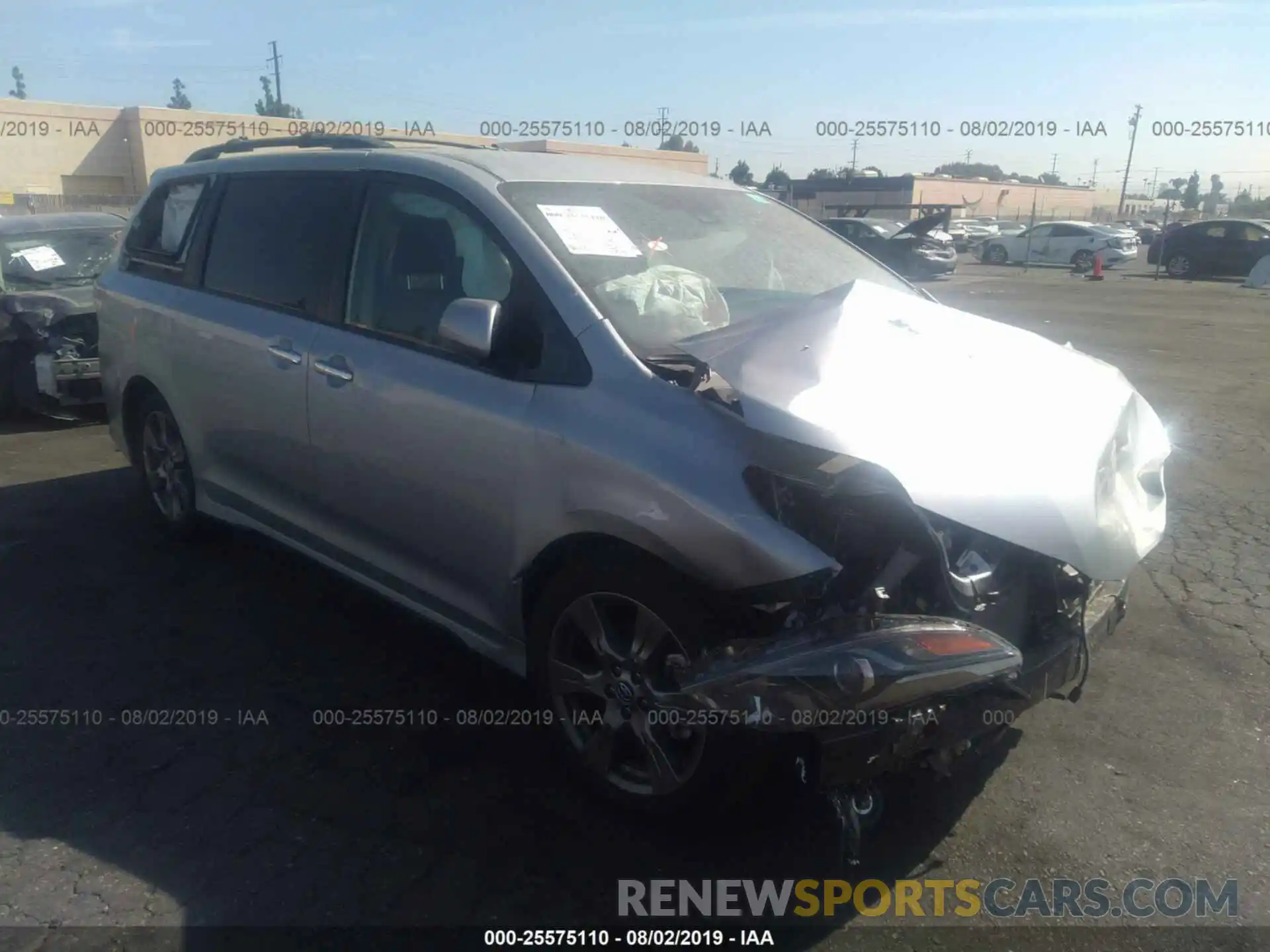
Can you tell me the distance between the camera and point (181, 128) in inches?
1503

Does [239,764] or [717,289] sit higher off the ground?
[717,289]

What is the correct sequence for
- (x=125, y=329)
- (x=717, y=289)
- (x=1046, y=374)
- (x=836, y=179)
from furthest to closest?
(x=836, y=179)
(x=125, y=329)
(x=717, y=289)
(x=1046, y=374)

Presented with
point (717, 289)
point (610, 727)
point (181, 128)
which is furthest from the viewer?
point (181, 128)

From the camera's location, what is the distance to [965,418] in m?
2.88

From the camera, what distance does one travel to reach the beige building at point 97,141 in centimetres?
3544

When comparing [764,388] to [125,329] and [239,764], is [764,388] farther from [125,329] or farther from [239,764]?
[125,329]

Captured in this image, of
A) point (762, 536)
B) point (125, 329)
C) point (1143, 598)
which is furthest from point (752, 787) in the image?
point (125, 329)

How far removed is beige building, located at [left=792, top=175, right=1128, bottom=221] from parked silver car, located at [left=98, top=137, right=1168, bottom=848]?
11.3 meters

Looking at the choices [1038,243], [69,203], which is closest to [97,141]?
[69,203]

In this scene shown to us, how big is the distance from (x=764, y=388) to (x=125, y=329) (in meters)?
3.95

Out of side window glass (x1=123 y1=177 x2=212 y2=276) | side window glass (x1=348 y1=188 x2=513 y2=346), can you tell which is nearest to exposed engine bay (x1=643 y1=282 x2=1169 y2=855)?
side window glass (x1=348 y1=188 x2=513 y2=346)

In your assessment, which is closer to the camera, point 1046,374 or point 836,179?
point 1046,374

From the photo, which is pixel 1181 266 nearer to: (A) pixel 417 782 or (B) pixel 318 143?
(B) pixel 318 143

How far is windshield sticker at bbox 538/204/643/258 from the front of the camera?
11.0 ft
